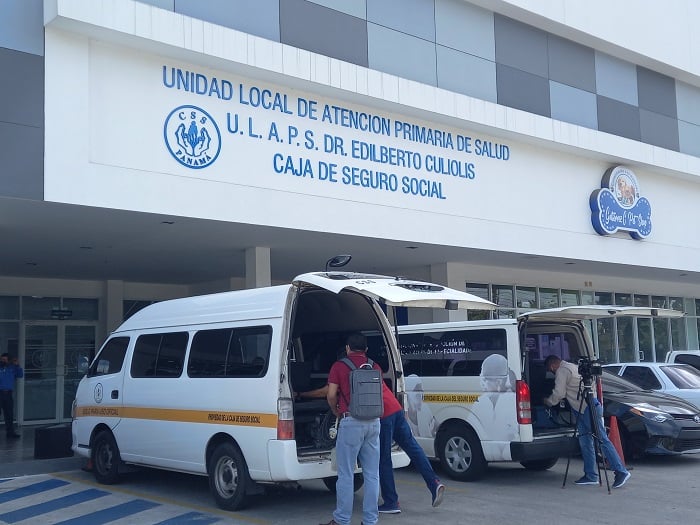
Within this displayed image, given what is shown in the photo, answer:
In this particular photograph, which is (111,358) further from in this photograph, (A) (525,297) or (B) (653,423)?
(A) (525,297)

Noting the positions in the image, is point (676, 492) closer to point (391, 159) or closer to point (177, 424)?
point (177, 424)

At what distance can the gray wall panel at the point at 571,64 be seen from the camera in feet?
61.9

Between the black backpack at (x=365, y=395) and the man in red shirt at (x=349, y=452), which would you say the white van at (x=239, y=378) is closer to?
Result: the man in red shirt at (x=349, y=452)

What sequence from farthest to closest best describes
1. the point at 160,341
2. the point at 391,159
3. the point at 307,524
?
the point at 391,159 → the point at 160,341 → the point at 307,524

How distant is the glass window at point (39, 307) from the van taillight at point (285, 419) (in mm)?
12844

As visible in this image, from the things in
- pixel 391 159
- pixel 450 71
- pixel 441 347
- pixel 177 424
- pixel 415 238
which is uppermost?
pixel 450 71

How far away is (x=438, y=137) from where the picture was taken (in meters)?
15.9

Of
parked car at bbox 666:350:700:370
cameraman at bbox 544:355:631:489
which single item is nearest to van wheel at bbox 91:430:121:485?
cameraman at bbox 544:355:631:489

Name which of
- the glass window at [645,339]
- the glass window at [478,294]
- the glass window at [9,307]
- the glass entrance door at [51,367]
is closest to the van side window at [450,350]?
the glass window at [478,294]

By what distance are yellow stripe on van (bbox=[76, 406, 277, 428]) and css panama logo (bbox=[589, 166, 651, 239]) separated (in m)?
12.6

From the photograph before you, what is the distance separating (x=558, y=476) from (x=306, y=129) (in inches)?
268

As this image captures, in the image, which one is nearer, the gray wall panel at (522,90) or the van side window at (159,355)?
the van side window at (159,355)

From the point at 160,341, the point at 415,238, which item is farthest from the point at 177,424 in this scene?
the point at 415,238

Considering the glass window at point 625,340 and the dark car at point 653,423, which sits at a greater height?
the glass window at point 625,340
